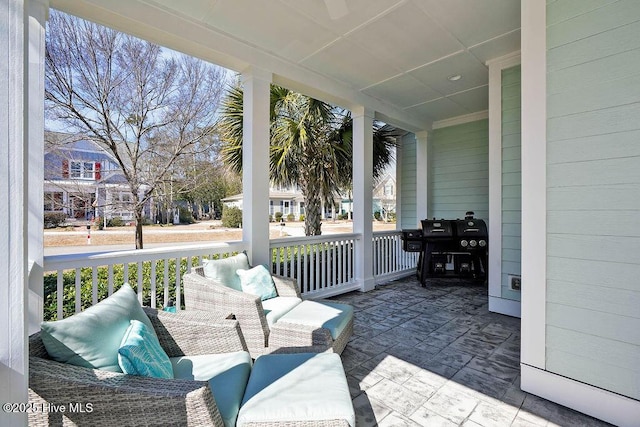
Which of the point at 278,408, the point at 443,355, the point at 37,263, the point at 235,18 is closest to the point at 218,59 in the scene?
the point at 235,18

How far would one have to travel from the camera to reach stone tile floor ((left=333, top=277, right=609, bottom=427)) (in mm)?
1814

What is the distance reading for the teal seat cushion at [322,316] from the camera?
228 centimetres

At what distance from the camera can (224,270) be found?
2.74m

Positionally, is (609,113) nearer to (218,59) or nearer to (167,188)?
(218,59)

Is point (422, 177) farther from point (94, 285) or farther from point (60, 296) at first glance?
point (60, 296)

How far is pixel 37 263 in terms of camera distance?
204 centimetres

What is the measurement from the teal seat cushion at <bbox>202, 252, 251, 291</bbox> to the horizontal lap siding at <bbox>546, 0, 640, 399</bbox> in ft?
8.32

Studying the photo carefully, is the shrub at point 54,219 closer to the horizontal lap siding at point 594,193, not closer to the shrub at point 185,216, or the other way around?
the shrub at point 185,216

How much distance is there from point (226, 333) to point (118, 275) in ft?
8.33

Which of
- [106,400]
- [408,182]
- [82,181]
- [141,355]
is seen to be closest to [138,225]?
[82,181]

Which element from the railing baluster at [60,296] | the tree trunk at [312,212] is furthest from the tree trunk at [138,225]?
the railing baluster at [60,296]

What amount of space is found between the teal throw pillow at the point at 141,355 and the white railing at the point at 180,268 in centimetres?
132

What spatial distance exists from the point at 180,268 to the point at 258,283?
3.05 ft

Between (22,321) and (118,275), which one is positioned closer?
(22,321)
